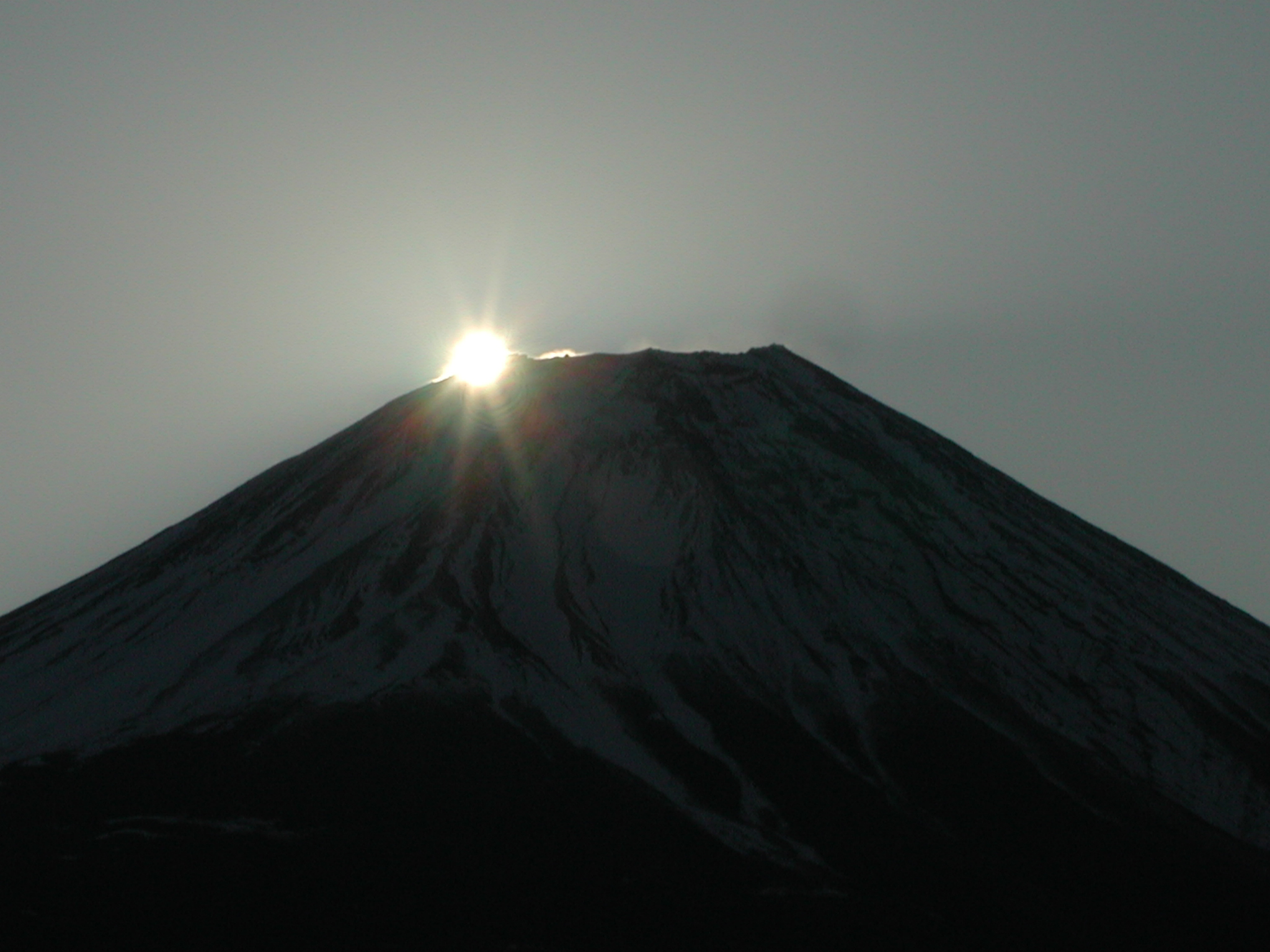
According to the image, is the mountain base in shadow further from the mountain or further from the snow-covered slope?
the snow-covered slope

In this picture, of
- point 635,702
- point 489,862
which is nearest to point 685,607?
point 635,702

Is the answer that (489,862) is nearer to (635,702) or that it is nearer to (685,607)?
(635,702)

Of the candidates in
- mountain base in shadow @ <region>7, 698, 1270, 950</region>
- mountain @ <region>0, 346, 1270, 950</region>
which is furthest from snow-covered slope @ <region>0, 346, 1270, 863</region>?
mountain base in shadow @ <region>7, 698, 1270, 950</region>

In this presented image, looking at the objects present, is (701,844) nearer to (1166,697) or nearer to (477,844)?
(477,844)

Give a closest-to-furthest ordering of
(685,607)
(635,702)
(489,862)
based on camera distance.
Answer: (489,862) < (635,702) < (685,607)

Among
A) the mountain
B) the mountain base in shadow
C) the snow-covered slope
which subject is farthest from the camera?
the snow-covered slope

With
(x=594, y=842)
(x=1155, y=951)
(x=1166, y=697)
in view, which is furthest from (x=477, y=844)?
(x=1166, y=697)
